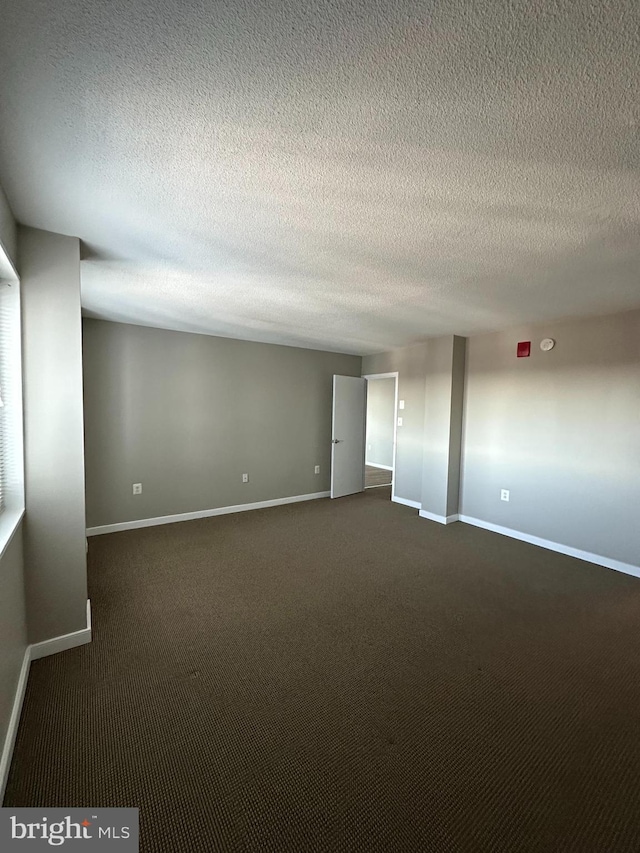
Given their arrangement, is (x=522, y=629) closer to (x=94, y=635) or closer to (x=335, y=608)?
(x=335, y=608)

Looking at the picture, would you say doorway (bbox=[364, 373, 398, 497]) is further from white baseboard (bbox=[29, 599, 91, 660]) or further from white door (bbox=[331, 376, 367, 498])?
white baseboard (bbox=[29, 599, 91, 660])

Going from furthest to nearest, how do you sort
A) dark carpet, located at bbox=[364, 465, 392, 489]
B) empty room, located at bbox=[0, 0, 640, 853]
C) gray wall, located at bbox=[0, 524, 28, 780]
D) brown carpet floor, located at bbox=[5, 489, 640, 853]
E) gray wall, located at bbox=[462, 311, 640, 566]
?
dark carpet, located at bbox=[364, 465, 392, 489] < gray wall, located at bbox=[462, 311, 640, 566] < gray wall, located at bbox=[0, 524, 28, 780] < brown carpet floor, located at bbox=[5, 489, 640, 853] < empty room, located at bbox=[0, 0, 640, 853]

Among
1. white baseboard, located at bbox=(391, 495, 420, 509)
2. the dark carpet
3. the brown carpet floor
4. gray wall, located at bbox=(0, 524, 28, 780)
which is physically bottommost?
the brown carpet floor

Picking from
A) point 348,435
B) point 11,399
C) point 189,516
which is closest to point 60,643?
point 11,399

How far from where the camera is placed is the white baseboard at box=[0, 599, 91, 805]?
4.69ft

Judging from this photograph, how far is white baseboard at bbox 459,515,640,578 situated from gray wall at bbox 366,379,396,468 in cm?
427

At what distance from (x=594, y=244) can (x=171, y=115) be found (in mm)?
2075

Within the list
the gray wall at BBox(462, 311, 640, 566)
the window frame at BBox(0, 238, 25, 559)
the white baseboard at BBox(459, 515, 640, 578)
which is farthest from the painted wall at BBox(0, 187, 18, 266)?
the white baseboard at BBox(459, 515, 640, 578)

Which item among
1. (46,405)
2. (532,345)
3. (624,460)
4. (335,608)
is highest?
(532,345)

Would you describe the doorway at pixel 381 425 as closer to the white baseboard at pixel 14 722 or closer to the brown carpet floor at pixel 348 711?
the brown carpet floor at pixel 348 711

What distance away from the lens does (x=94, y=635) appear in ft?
7.72

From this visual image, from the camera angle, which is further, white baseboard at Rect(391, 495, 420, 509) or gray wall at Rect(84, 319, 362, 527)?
white baseboard at Rect(391, 495, 420, 509)

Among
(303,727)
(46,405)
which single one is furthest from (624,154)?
(46,405)

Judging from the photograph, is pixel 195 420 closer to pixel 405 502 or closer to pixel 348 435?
pixel 348 435
